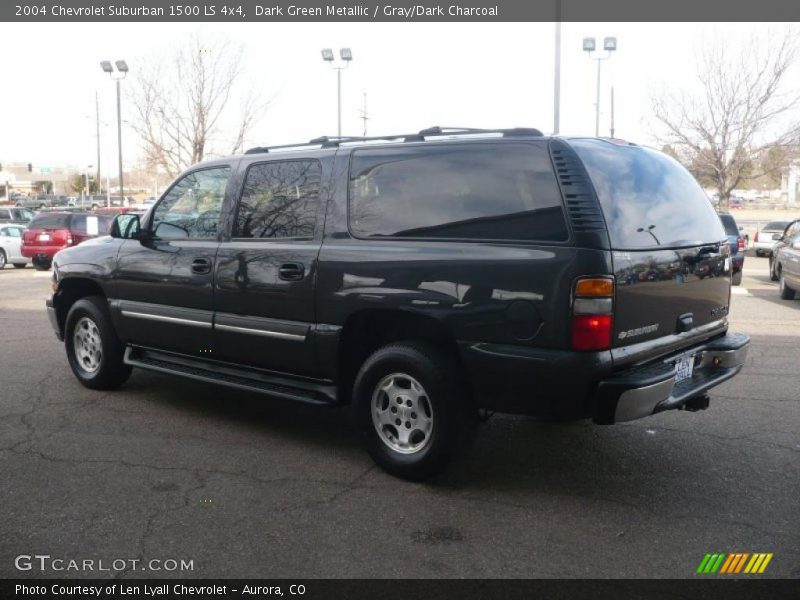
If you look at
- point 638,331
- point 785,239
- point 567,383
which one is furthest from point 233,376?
point 785,239

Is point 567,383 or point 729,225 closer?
point 567,383

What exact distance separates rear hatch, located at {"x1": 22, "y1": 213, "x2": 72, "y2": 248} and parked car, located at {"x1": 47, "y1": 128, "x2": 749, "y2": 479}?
15286 mm

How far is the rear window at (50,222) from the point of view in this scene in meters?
19.9

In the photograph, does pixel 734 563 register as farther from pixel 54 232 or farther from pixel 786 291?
pixel 54 232

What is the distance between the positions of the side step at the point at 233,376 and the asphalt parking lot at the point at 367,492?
1.21 feet

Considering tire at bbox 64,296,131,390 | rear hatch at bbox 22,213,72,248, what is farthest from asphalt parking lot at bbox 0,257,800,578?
rear hatch at bbox 22,213,72,248

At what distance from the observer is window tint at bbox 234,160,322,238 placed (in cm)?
516

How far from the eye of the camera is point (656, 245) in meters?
4.36

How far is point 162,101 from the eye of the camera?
114 ft

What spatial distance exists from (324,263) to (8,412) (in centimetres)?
303

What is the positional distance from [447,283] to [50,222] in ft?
60.0

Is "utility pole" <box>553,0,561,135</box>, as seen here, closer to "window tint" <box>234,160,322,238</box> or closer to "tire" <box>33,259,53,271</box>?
"tire" <box>33,259,53,271</box>
